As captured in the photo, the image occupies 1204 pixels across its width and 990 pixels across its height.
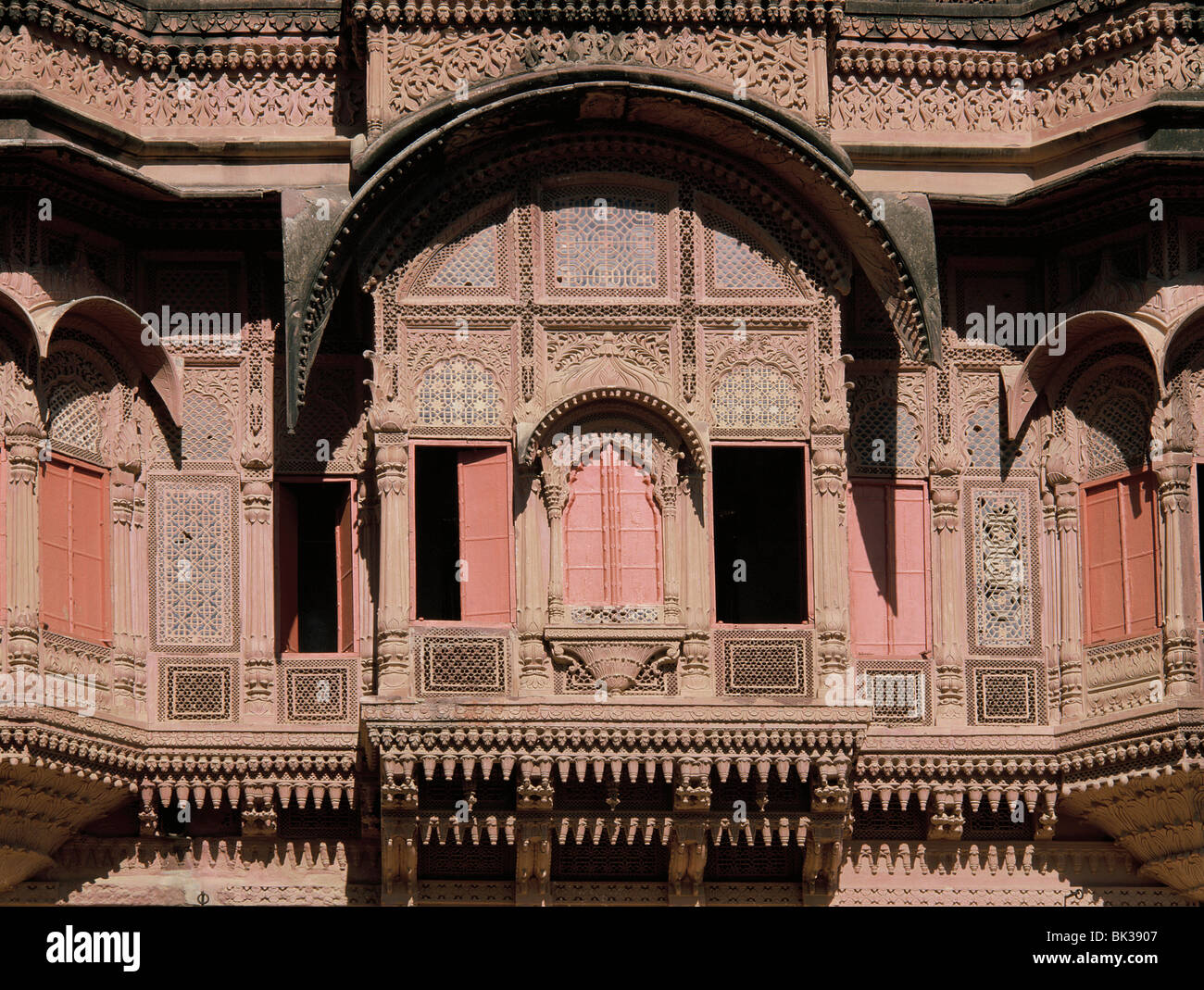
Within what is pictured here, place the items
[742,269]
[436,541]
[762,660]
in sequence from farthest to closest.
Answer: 1. [436,541]
2. [742,269]
3. [762,660]

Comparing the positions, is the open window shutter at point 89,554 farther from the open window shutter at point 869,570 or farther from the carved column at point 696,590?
the open window shutter at point 869,570

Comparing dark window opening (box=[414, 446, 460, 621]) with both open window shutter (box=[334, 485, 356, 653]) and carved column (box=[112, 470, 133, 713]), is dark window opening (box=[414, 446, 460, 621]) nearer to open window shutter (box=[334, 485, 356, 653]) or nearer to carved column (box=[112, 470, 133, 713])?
open window shutter (box=[334, 485, 356, 653])

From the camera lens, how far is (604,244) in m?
26.4

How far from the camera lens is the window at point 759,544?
28219 millimetres

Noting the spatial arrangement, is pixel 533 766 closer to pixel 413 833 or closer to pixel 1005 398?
pixel 413 833

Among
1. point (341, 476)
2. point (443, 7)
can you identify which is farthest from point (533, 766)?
point (443, 7)

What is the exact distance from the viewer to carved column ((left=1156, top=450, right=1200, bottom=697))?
25859 millimetres

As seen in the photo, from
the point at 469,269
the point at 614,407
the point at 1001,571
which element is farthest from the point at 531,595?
the point at 1001,571

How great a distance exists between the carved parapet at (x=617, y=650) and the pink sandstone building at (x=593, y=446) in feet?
0.07

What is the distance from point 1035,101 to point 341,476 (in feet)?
16.7

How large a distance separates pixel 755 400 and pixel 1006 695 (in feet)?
8.06

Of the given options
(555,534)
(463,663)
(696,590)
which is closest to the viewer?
(463,663)

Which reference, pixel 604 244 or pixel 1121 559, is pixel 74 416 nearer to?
pixel 604 244

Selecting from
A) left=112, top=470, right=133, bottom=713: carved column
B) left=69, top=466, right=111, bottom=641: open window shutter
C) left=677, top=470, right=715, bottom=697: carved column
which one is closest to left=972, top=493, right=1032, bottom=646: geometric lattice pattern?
left=677, top=470, right=715, bottom=697: carved column
